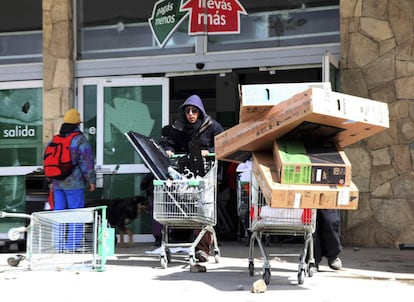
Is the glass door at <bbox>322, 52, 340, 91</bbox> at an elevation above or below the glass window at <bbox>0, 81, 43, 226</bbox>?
above

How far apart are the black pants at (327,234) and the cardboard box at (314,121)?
0.96m

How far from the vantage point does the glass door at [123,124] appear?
9.45m

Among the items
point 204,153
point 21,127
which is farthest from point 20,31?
point 204,153

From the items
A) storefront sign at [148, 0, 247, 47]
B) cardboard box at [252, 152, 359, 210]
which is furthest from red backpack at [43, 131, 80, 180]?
cardboard box at [252, 152, 359, 210]

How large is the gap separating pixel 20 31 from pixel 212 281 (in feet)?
20.2

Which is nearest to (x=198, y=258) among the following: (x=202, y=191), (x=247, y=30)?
(x=202, y=191)

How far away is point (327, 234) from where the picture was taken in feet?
19.6

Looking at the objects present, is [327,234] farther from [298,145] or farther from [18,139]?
[18,139]

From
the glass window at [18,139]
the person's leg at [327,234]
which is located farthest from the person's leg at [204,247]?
the glass window at [18,139]

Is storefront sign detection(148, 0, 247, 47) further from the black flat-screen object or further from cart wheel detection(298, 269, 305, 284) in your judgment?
cart wheel detection(298, 269, 305, 284)

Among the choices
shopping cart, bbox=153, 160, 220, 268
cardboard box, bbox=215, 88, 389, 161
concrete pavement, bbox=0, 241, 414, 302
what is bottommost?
concrete pavement, bbox=0, 241, 414, 302

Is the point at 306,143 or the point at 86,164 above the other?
the point at 306,143

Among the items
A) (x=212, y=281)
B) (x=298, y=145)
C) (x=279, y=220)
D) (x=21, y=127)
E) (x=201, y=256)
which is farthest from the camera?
(x=21, y=127)

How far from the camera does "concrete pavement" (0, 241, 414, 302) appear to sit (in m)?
5.00
